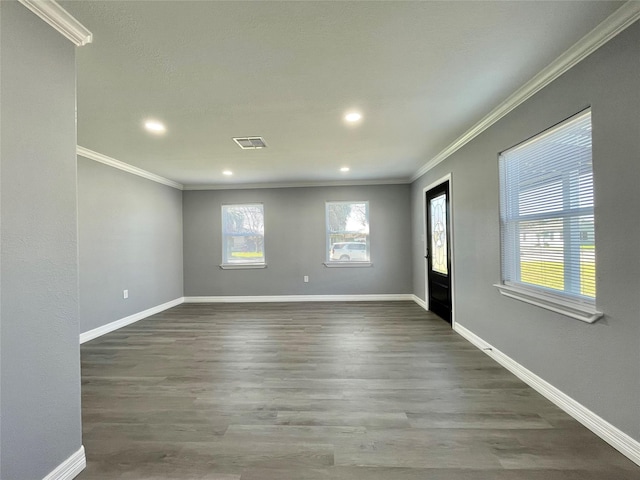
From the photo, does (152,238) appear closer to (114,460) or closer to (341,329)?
(341,329)

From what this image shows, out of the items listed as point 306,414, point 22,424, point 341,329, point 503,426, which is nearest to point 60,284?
point 22,424

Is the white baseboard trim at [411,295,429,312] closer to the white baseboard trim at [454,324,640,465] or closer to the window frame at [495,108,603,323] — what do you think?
the white baseboard trim at [454,324,640,465]

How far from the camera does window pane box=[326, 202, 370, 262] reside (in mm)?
5719

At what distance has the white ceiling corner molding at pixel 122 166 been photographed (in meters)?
3.52

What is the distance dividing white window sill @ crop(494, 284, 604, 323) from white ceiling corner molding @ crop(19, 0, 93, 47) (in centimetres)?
341

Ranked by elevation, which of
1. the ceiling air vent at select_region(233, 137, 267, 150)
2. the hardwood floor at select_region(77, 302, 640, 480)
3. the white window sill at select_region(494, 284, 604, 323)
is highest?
the ceiling air vent at select_region(233, 137, 267, 150)

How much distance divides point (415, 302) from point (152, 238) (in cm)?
496

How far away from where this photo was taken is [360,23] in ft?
5.05

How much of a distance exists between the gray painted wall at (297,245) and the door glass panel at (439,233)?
39.1 inches

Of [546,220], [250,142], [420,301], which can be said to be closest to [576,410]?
[546,220]

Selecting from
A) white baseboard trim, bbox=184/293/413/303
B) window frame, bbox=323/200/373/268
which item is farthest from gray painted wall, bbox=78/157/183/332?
window frame, bbox=323/200/373/268

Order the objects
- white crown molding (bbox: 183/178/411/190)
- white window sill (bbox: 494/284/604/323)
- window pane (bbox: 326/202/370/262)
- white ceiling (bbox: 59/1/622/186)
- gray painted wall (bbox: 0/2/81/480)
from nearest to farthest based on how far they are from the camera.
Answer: gray painted wall (bbox: 0/2/81/480) < white ceiling (bbox: 59/1/622/186) < white window sill (bbox: 494/284/604/323) < white crown molding (bbox: 183/178/411/190) < window pane (bbox: 326/202/370/262)

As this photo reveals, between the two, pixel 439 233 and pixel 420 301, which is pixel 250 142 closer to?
pixel 439 233

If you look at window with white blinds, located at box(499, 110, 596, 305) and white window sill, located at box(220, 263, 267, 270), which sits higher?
window with white blinds, located at box(499, 110, 596, 305)
